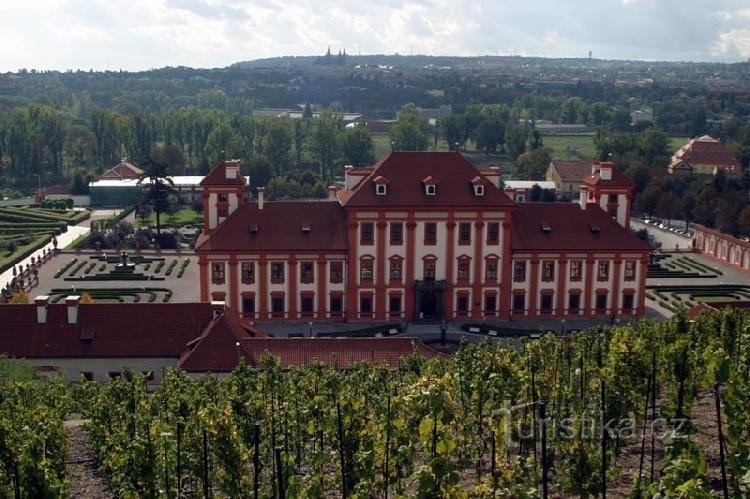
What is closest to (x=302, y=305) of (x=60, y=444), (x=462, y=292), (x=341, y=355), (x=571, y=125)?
(x=462, y=292)

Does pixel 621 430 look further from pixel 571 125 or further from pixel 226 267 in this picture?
pixel 571 125

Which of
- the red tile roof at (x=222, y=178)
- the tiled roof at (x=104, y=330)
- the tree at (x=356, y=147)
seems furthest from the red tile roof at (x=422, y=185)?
the tree at (x=356, y=147)

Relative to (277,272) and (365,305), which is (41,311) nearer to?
(277,272)

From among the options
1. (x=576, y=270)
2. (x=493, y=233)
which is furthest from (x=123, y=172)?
(x=576, y=270)

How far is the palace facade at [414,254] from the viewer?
50562mm

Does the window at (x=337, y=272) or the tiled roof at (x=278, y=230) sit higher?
the tiled roof at (x=278, y=230)

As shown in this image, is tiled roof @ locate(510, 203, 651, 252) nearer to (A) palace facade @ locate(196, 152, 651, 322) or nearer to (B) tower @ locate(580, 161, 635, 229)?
(A) palace facade @ locate(196, 152, 651, 322)

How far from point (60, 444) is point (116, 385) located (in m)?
5.86

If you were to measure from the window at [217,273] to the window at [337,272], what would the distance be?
19.4ft

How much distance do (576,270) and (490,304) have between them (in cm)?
517

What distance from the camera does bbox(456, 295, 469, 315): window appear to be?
5200cm

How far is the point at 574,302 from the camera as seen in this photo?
52625 millimetres

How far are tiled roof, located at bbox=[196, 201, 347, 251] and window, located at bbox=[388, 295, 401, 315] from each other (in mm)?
3898

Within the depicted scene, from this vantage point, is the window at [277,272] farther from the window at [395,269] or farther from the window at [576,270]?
the window at [576,270]
